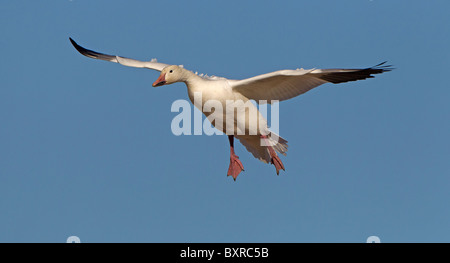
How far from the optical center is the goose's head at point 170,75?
11.8 meters

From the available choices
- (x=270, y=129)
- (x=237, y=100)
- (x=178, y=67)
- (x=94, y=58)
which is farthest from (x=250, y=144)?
(x=94, y=58)

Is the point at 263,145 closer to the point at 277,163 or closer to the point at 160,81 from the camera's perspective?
the point at 277,163

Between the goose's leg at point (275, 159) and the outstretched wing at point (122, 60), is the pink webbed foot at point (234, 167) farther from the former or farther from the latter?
the outstretched wing at point (122, 60)

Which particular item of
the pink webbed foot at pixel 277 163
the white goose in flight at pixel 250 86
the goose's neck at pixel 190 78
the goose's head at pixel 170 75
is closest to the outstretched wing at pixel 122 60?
the white goose in flight at pixel 250 86

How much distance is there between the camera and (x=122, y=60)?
13.4 metres

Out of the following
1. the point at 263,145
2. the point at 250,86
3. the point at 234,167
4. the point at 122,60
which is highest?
the point at 122,60

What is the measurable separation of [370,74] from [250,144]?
288 centimetres

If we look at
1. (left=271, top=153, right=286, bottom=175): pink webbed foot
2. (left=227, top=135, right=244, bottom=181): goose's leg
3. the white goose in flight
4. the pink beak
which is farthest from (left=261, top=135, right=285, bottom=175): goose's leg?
the pink beak

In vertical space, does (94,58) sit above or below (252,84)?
above

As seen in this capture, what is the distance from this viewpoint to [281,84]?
11.9 meters

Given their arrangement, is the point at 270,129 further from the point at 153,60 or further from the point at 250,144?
the point at 153,60

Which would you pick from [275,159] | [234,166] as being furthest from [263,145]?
[234,166]

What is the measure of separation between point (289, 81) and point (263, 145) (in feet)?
5.46
